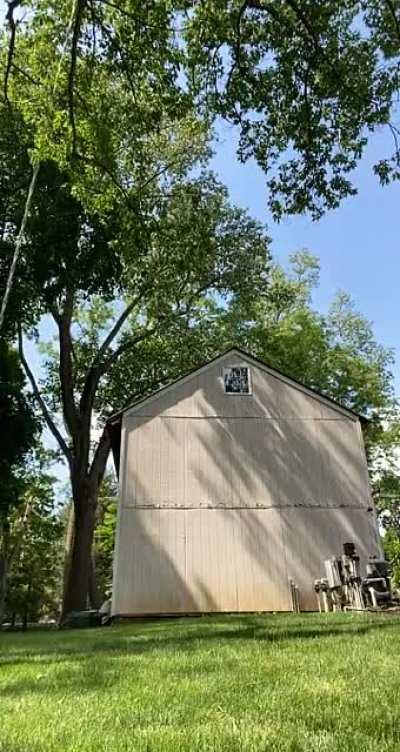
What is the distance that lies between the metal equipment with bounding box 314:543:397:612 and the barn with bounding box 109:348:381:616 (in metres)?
0.71

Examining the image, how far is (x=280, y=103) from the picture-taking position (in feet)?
25.2

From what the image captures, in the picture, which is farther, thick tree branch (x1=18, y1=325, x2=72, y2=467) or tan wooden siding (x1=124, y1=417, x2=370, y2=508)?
thick tree branch (x1=18, y1=325, x2=72, y2=467)

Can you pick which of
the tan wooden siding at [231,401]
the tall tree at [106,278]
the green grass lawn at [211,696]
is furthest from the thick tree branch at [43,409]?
the green grass lawn at [211,696]

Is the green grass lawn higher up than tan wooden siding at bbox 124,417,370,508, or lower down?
lower down

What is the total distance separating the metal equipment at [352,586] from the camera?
32.3ft

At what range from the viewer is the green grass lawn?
2.33 meters

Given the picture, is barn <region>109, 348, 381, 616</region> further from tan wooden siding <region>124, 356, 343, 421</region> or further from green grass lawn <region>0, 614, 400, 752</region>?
green grass lawn <region>0, 614, 400, 752</region>

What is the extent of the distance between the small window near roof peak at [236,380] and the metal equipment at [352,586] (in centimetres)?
476

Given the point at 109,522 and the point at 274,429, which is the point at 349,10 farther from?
the point at 109,522

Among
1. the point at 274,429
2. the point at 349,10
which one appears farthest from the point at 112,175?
the point at 274,429

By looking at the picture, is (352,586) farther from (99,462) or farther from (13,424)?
(13,424)

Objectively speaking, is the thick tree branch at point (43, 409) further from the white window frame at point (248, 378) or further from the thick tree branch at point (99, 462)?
the white window frame at point (248, 378)

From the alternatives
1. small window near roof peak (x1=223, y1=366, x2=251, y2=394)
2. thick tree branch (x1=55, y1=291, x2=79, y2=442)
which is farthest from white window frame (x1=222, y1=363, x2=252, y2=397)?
thick tree branch (x1=55, y1=291, x2=79, y2=442)

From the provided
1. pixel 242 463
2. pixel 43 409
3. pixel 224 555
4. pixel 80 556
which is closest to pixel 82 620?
pixel 80 556
